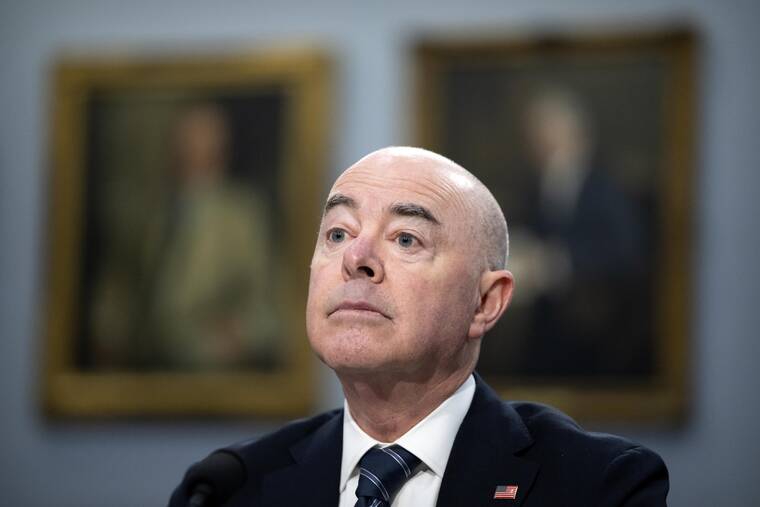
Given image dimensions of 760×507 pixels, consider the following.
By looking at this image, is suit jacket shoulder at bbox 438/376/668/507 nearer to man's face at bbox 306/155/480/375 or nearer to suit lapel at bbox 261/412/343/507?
man's face at bbox 306/155/480/375

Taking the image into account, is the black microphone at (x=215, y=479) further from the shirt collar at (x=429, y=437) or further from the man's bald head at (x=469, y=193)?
the man's bald head at (x=469, y=193)

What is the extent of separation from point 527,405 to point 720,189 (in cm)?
399

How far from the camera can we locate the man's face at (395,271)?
3326mm

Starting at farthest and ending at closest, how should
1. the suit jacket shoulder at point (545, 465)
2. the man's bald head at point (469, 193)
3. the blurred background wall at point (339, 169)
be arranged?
the blurred background wall at point (339, 169), the man's bald head at point (469, 193), the suit jacket shoulder at point (545, 465)

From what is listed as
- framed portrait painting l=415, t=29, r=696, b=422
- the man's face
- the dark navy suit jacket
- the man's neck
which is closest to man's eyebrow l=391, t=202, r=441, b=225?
the man's face

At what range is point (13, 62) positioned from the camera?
27.7ft

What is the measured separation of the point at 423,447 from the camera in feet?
11.3

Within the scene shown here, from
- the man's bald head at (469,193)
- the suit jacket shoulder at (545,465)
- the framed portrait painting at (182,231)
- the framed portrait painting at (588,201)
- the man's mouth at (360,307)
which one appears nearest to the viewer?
the suit jacket shoulder at (545,465)

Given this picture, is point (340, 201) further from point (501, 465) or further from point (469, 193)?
point (501, 465)

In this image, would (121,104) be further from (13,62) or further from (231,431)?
(231,431)

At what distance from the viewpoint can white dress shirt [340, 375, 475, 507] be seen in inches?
133

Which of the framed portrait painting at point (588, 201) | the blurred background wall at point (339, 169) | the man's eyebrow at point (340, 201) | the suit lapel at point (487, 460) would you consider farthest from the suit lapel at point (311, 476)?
the blurred background wall at point (339, 169)

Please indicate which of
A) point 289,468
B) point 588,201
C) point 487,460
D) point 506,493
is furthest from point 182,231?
point 506,493

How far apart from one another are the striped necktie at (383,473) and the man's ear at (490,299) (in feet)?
1.47
